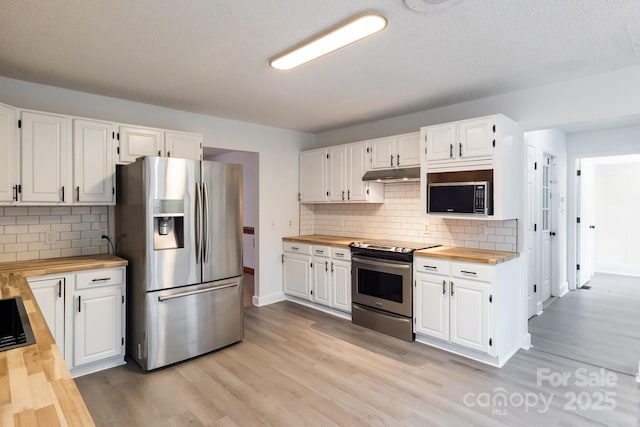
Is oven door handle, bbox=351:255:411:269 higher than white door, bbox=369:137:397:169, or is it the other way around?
white door, bbox=369:137:397:169

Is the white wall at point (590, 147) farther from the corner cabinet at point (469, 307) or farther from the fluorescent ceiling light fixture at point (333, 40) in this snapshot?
the fluorescent ceiling light fixture at point (333, 40)

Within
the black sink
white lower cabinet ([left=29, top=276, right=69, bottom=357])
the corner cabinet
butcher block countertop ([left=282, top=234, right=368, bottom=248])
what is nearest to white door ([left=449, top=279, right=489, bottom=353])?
the corner cabinet

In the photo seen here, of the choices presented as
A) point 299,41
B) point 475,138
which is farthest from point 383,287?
point 299,41

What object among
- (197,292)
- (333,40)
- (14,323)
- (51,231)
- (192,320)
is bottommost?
(192,320)

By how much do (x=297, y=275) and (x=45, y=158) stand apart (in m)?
3.08

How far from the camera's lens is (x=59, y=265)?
110 inches

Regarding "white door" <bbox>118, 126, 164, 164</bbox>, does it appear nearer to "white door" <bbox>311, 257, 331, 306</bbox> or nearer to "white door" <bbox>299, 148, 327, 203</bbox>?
"white door" <bbox>299, 148, 327, 203</bbox>

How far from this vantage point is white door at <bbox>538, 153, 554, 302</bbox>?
4844mm

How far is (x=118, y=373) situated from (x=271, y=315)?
1.85 m

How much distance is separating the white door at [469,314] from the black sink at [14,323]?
3.05 meters

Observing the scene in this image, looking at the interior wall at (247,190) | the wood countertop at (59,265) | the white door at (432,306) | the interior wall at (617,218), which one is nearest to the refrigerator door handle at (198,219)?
the wood countertop at (59,265)

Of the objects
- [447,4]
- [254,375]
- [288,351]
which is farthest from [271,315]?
[447,4]

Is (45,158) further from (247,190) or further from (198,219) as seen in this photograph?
(247,190)

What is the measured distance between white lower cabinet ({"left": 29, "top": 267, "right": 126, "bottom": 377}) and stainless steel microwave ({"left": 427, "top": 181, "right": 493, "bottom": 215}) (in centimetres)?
299
